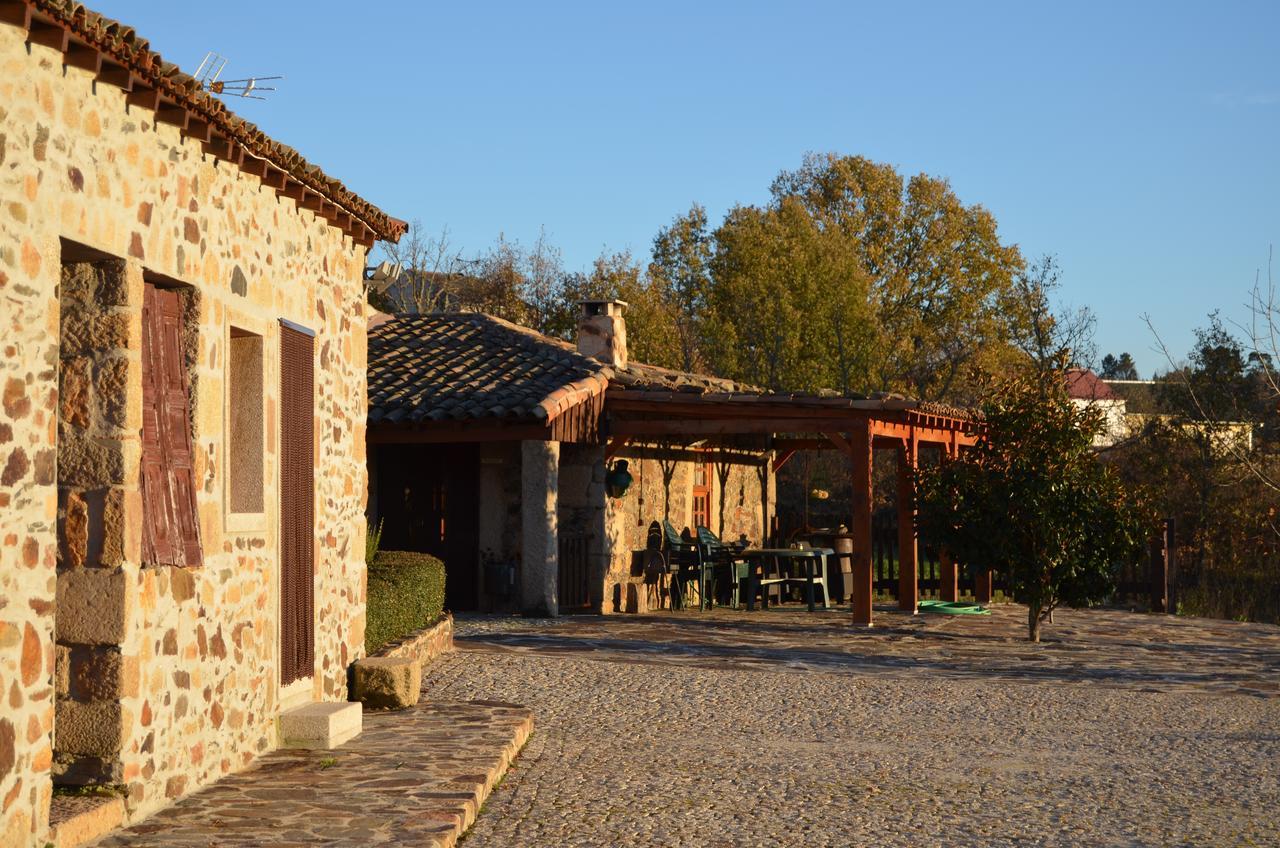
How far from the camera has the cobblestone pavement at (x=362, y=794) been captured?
5.87 meters

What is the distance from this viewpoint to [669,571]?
18391mm

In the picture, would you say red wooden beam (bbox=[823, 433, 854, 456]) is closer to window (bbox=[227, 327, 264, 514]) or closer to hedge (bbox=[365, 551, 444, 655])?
hedge (bbox=[365, 551, 444, 655])

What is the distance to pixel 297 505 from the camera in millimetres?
8266

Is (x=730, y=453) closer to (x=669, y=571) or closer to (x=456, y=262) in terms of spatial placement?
(x=669, y=571)

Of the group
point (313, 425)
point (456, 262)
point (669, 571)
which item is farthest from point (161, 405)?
point (456, 262)

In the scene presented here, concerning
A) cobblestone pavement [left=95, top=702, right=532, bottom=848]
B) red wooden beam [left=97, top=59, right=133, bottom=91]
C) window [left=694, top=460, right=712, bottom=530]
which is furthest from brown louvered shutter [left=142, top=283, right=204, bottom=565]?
window [left=694, top=460, right=712, bottom=530]

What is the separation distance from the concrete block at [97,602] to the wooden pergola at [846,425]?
34.4ft

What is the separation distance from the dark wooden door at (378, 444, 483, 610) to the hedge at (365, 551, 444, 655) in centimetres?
320

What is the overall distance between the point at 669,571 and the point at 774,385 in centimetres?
1730

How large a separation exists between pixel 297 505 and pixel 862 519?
8720 millimetres

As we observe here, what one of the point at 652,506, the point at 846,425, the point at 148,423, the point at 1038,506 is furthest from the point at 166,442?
the point at 652,506

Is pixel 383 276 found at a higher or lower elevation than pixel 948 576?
higher

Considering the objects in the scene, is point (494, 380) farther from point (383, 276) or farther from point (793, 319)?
point (793, 319)

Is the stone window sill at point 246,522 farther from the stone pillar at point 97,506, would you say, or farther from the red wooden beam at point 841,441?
the red wooden beam at point 841,441
